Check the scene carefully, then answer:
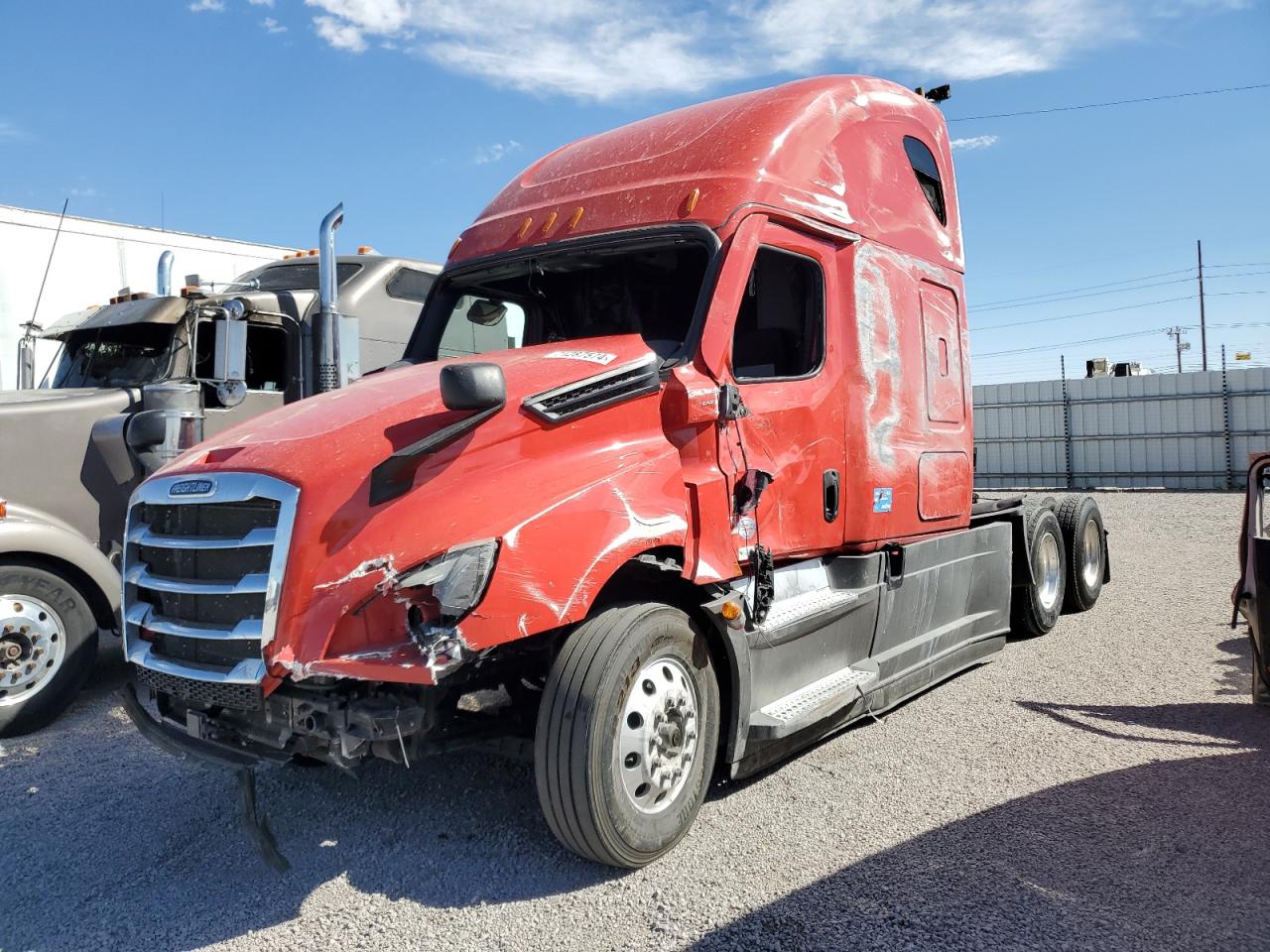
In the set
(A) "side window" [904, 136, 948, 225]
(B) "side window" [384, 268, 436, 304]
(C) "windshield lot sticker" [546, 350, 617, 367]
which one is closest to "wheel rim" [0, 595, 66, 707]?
(B) "side window" [384, 268, 436, 304]

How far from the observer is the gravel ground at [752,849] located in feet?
10.3

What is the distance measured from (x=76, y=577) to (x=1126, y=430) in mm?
22119

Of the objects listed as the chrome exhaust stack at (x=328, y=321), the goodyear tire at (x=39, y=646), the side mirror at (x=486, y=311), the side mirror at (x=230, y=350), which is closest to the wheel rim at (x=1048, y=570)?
the side mirror at (x=486, y=311)

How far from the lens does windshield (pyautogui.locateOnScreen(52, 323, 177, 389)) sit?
667 centimetres

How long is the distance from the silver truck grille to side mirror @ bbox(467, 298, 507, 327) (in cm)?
208

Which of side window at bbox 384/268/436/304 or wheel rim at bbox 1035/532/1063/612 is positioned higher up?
side window at bbox 384/268/436/304

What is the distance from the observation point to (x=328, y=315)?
5.79m

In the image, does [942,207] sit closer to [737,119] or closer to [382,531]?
[737,119]

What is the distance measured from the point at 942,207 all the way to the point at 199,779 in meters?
5.53

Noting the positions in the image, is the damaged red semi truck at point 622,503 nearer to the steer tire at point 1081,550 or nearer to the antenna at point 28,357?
the steer tire at point 1081,550

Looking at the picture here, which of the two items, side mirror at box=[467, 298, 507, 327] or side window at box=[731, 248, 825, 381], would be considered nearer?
side window at box=[731, 248, 825, 381]

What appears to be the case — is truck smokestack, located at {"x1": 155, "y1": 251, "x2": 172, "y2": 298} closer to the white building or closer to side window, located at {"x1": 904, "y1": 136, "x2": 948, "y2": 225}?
the white building

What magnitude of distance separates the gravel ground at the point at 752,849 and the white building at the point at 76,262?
6.35 metres

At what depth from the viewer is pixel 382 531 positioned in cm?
313
